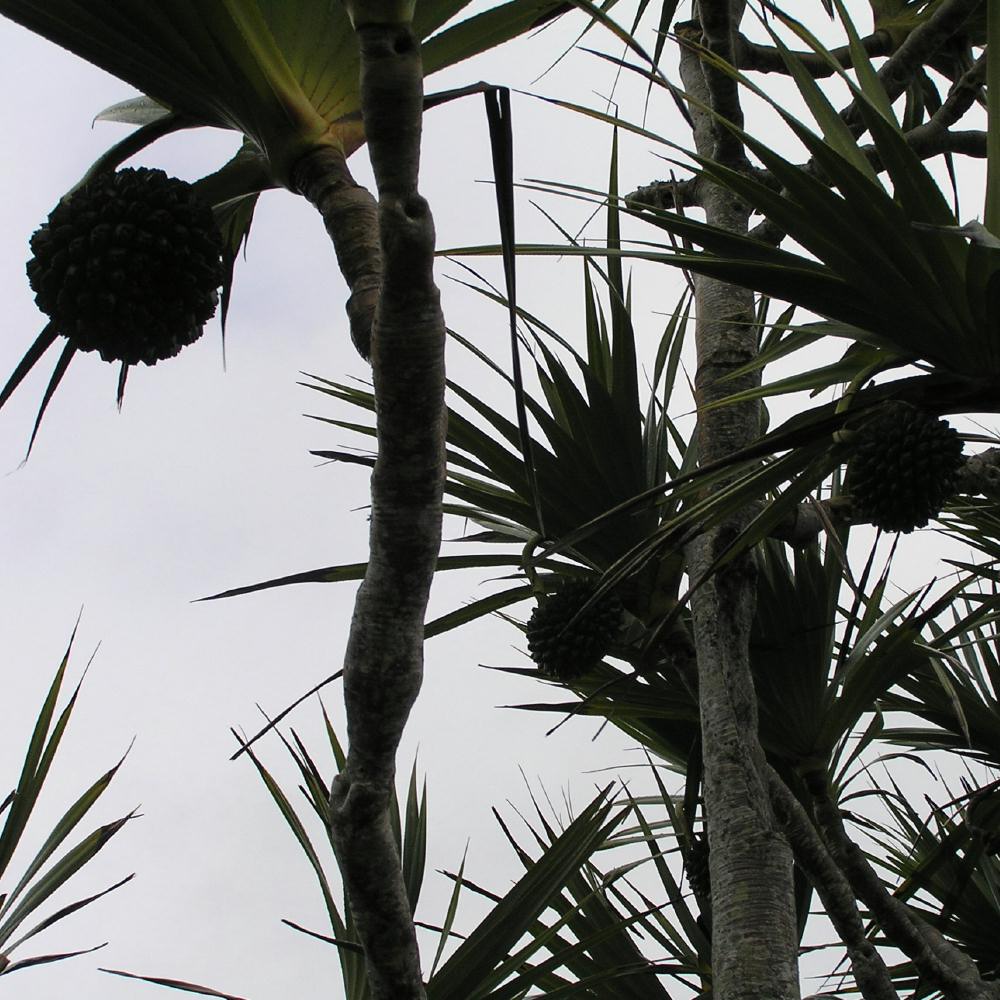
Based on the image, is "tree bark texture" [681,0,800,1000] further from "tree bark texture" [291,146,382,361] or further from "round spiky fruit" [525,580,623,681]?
"tree bark texture" [291,146,382,361]

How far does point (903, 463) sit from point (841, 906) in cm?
71

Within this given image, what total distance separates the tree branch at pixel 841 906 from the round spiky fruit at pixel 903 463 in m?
0.45

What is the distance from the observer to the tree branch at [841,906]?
1.69m

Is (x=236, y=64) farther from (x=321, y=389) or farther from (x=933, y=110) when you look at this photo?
(x=933, y=110)

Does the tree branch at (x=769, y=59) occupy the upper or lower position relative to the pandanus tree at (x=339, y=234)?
upper

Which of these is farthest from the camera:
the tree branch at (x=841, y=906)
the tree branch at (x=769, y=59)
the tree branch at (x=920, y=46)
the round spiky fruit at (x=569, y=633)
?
the tree branch at (x=769, y=59)

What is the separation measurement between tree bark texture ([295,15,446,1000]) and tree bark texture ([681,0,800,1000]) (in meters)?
0.55

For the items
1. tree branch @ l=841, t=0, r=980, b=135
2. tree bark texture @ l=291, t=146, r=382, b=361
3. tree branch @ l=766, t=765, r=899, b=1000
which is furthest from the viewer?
tree branch @ l=841, t=0, r=980, b=135

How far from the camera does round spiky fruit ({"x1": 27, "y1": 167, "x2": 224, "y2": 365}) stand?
3.74 feet

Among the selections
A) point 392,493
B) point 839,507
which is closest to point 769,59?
point 839,507

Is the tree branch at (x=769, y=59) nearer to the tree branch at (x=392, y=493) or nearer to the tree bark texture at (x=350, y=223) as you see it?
the tree bark texture at (x=350, y=223)

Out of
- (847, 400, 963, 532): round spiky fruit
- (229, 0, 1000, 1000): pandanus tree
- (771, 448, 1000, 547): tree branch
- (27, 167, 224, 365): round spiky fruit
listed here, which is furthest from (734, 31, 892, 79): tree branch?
(27, 167, 224, 365): round spiky fruit

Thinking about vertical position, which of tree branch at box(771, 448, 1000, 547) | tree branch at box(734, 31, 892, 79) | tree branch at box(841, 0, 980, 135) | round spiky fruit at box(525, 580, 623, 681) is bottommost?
round spiky fruit at box(525, 580, 623, 681)

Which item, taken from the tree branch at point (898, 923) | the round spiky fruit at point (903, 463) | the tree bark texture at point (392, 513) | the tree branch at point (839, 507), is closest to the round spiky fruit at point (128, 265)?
the tree bark texture at point (392, 513)
